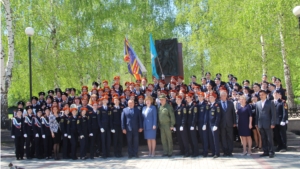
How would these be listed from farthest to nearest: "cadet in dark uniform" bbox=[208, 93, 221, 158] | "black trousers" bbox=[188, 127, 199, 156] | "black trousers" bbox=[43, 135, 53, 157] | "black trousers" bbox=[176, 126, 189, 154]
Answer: "black trousers" bbox=[43, 135, 53, 157] → "black trousers" bbox=[176, 126, 189, 154] → "black trousers" bbox=[188, 127, 199, 156] → "cadet in dark uniform" bbox=[208, 93, 221, 158]

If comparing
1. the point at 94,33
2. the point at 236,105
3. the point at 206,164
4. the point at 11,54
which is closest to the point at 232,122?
the point at 236,105

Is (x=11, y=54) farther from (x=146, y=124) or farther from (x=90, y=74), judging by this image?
(x=146, y=124)

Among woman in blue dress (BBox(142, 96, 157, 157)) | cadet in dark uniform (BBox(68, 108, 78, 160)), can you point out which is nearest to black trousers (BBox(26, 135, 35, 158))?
cadet in dark uniform (BBox(68, 108, 78, 160))

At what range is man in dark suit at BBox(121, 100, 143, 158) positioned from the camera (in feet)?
37.7

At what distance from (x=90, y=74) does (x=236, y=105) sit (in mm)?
14604

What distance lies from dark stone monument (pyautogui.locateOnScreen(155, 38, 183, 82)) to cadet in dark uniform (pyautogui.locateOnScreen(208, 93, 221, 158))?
17.0 feet

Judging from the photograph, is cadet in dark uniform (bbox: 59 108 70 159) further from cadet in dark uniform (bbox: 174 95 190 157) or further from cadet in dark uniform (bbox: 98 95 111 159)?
cadet in dark uniform (bbox: 174 95 190 157)

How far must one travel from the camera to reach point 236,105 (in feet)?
37.8

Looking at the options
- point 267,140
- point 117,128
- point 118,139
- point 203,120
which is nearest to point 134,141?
point 118,139

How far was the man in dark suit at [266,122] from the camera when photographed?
1027 centimetres

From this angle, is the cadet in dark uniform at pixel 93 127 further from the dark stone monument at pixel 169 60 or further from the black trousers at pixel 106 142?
the dark stone monument at pixel 169 60

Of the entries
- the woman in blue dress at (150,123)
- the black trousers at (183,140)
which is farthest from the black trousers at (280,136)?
the woman in blue dress at (150,123)

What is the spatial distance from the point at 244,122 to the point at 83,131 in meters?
4.92

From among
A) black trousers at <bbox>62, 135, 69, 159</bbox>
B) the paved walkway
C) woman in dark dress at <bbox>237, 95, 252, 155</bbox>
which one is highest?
woman in dark dress at <bbox>237, 95, 252, 155</bbox>
